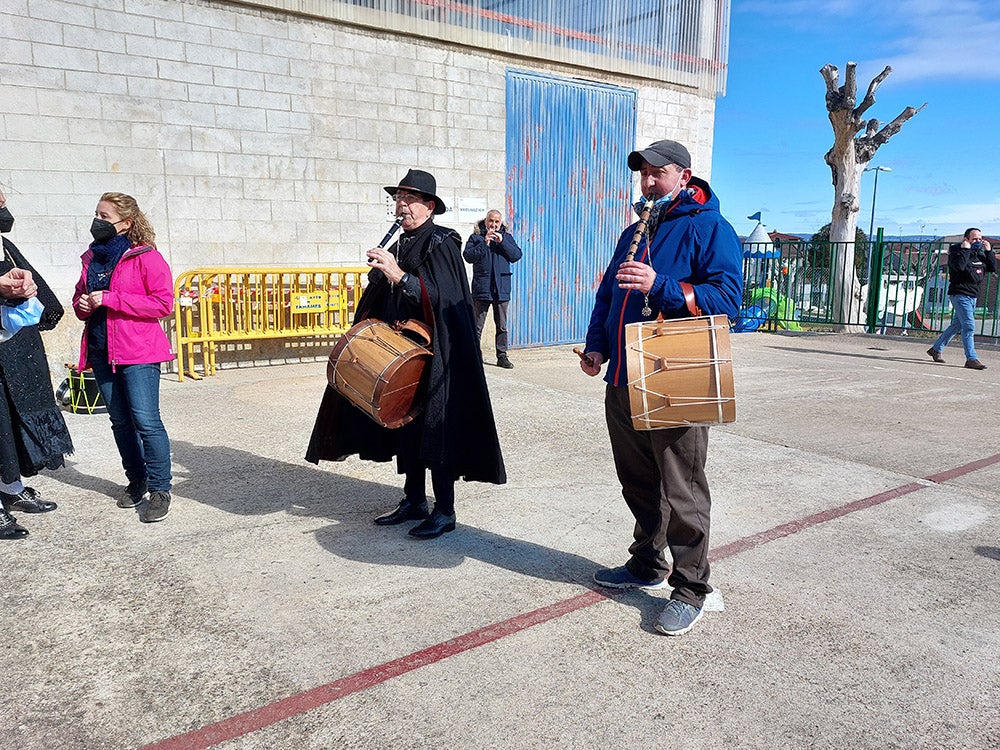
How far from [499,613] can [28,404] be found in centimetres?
282

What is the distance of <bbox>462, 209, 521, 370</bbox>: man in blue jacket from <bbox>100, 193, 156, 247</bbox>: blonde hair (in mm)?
5109

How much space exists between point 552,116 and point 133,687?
9.95 meters

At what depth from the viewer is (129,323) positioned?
422 cm

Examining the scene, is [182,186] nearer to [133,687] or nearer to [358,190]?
[358,190]

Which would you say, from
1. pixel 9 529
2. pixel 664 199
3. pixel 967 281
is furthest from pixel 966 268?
pixel 9 529

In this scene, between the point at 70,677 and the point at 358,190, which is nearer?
the point at 70,677

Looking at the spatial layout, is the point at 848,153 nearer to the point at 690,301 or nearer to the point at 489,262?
the point at 489,262

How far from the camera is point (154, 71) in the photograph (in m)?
8.23

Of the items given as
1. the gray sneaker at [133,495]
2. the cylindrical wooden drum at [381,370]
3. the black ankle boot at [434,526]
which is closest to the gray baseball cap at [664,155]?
the cylindrical wooden drum at [381,370]

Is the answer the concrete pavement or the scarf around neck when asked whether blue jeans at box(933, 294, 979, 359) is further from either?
the scarf around neck

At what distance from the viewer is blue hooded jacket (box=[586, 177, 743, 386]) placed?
2969 millimetres

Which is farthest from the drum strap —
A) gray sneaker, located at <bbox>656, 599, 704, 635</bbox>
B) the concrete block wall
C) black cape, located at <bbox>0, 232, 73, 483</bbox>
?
the concrete block wall

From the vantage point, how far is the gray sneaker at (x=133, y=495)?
4527 mm

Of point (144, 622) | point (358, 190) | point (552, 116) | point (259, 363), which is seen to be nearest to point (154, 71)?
point (358, 190)
